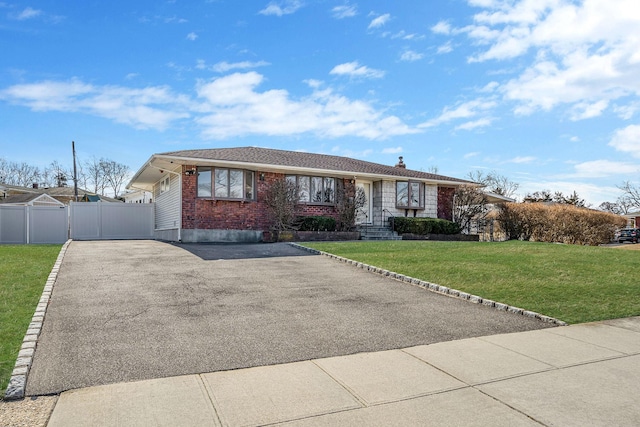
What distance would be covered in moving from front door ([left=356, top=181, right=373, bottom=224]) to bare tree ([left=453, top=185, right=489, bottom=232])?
5142mm

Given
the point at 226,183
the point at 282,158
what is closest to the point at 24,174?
the point at 282,158

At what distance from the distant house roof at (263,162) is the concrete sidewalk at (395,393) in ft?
44.3

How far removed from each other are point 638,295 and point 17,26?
21.0m

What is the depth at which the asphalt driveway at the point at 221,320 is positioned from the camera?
437cm

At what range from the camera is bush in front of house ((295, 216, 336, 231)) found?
1833 cm

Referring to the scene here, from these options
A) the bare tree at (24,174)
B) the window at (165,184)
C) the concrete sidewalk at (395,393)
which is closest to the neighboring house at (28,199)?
the bare tree at (24,174)

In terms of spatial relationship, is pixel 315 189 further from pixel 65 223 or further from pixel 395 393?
pixel 395 393

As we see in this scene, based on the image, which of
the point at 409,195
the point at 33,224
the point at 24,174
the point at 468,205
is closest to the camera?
the point at 33,224

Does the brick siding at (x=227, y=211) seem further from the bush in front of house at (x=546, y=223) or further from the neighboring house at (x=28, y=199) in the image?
the neighboring house at (x=28, y=199)

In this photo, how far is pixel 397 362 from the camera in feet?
14.7

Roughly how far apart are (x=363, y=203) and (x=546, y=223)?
390 inches

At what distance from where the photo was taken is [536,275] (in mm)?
9289

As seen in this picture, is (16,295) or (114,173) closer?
(16,295)

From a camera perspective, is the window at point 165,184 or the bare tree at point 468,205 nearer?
the window at point 165,184
